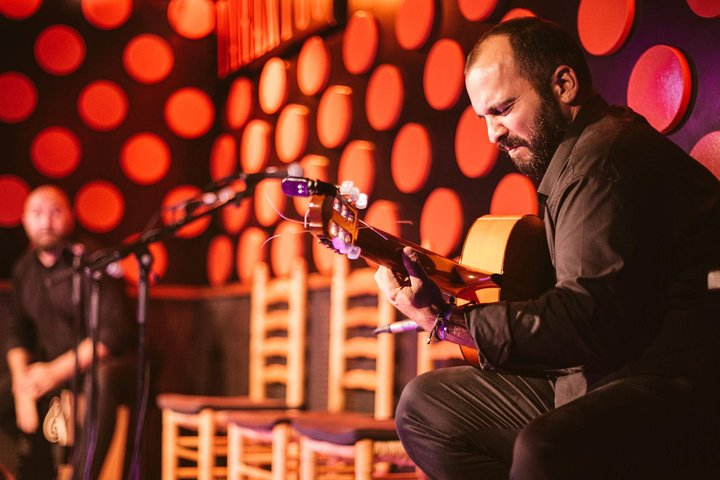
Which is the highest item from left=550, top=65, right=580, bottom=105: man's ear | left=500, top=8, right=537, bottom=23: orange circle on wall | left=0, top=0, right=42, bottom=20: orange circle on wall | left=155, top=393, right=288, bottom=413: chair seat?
left=0, top=0, right=42, bottom=20: orange circle on wall

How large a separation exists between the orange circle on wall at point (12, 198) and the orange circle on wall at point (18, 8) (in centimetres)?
101

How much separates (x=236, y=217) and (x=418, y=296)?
393 centimetres

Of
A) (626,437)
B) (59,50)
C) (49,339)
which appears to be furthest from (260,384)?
(626,437)

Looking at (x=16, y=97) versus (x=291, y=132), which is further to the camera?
(x=16, y=97)

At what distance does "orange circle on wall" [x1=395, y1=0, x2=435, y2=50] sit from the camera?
3.77 meters

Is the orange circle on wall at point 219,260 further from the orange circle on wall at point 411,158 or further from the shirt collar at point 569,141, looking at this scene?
the shirt collar at point 569,141

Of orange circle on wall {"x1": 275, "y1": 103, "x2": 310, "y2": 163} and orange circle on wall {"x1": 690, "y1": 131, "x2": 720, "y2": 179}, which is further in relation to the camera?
orange circle on wall {"x1": 275, "y1": 103, "x2": 310, "y2": 163}

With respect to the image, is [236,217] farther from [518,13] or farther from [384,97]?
[518,13]

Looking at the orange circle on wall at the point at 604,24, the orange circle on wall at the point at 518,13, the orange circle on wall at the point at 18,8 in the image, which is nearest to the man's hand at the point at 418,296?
the orange circle on wall at the point at 604,24

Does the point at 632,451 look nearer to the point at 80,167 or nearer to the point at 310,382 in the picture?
the point at 310,382

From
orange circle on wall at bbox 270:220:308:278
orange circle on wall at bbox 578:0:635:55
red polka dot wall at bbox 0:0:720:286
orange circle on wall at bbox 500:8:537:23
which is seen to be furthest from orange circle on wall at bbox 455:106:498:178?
orange circle on wall at bbox 270:220:308:278

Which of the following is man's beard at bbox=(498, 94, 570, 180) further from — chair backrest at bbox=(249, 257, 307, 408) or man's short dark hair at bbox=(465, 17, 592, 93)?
chair backrest at bbox=(249, 257, 307, 408)

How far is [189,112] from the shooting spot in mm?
6039

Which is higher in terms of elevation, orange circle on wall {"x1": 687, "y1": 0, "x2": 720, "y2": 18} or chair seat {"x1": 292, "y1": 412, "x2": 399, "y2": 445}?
orange circle on wall {"x1": 687, "y1": 0, "x2": 720, "y2": 18}
